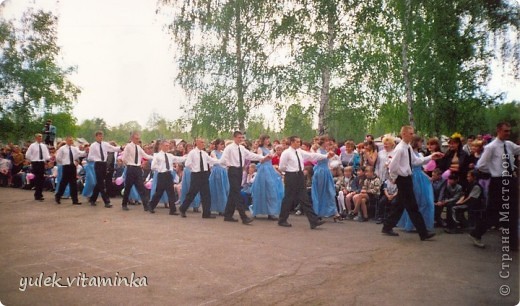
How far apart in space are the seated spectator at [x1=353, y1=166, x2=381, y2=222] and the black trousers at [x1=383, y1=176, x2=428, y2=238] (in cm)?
209

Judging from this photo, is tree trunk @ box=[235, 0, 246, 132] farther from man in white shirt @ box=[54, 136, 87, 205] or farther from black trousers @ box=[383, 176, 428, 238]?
black trousers @ box=[383, 176, 428, 238]

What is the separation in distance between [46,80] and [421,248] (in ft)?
33.3

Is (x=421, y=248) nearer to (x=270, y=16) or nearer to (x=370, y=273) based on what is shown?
(x=370, y=273)

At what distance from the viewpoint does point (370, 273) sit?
4633mm

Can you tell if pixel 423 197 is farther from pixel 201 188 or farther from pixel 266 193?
pixel 201 188

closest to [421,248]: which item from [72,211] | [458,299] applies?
[458,299]

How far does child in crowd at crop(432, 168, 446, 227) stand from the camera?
826 cm

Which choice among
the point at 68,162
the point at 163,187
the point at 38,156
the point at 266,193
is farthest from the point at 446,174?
the point at 38,156

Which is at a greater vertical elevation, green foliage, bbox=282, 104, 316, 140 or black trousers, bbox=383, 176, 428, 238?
green foliage, bbox=282, 104, 316, 140

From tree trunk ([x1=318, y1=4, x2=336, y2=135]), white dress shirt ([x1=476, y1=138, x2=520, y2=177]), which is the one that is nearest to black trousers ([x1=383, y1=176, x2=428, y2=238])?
white dress shirt ([x1=476, y1=138, x2=520, y2=177])

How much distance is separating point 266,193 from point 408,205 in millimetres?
3830

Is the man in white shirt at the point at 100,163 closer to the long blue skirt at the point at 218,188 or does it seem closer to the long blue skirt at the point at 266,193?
the long blue skirt at the point at 218,188

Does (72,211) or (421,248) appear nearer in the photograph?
(421,248)

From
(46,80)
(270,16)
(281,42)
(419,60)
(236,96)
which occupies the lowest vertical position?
(46,80)
